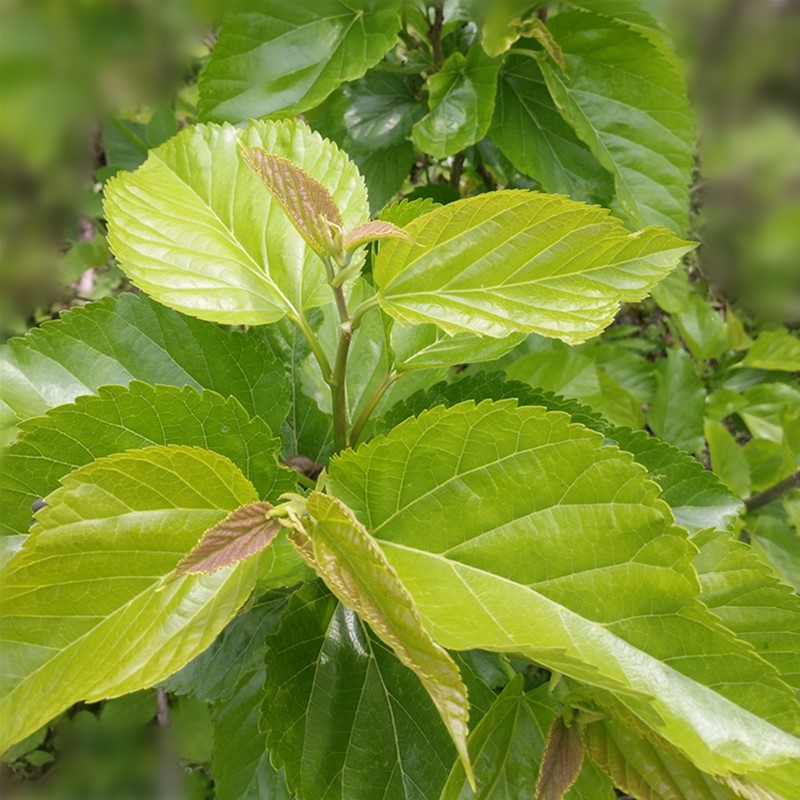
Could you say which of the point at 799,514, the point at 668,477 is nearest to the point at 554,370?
the point at 668,477

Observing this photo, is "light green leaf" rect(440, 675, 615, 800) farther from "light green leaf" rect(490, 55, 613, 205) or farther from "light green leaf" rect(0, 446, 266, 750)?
"light green leaf" rect(490, 55, 613, 205)

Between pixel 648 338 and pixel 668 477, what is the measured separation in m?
0.87

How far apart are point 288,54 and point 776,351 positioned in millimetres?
830

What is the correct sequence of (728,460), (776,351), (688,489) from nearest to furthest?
(688,489), (728,460), (776,351)

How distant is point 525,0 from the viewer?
0.57 meters

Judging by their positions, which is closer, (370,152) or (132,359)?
(132,359)

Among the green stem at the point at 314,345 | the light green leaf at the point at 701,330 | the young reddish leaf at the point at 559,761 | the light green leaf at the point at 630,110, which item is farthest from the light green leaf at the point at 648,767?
the light green leaf at the point at 701,330

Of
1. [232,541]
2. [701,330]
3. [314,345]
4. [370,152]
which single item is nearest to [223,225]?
[314,345]

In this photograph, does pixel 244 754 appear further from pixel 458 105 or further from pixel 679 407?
pixel 679 407

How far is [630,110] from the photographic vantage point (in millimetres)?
579

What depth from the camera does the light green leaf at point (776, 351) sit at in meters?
0.98

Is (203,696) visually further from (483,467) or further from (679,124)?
(679,124)

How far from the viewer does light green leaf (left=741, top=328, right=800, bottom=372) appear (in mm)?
984

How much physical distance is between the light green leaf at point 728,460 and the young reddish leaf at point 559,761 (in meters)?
0.62
